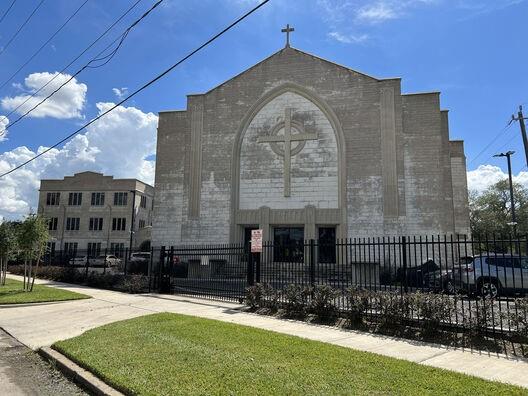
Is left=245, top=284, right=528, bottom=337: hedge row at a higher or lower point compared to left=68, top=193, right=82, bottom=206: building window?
lower

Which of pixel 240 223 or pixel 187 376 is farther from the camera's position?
pixel 240 223

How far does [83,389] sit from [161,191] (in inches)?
1130

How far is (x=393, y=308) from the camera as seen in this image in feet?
32.7

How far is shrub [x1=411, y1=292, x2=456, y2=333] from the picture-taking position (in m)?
9.16

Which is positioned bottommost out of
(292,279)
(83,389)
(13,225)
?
(83,389)

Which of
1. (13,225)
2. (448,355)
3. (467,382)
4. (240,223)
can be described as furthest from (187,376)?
(240,223)

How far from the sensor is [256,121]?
111ft

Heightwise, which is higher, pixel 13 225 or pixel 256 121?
pixel 256 121

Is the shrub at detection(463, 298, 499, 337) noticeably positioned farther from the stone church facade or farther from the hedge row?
the stone church facade

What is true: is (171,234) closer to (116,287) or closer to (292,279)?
(116,287)

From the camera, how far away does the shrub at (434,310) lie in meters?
9.16

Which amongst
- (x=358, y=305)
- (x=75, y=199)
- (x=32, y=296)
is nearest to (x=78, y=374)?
(x=358, y=305)

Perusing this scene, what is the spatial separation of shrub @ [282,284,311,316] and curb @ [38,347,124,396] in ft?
19.6

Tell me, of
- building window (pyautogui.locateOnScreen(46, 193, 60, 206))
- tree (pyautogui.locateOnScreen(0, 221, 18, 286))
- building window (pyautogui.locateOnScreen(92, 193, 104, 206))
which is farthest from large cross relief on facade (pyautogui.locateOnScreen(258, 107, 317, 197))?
building window (pyautogui.locateOnScreen(46, 193, 60, 206))
